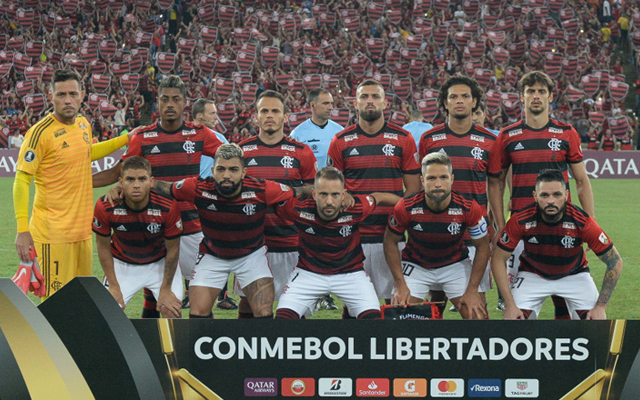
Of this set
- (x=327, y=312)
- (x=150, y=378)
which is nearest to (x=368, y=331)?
(x=150, y=378)

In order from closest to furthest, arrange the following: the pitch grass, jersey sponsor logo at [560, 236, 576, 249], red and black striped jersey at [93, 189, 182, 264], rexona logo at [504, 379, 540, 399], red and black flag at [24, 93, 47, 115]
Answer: rexona logo at [504, 379, 540, 399], jersey sponsor logo at [560, 236, 576, 249], red and black striped jersey at [93, 189, 182, 264], the pitch grass, red and black flag at [24, 93, 47, 115]

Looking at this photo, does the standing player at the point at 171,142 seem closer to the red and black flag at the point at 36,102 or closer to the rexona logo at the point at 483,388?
Answer: the rexona logo at the point at 483,388

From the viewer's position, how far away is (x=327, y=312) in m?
7.39

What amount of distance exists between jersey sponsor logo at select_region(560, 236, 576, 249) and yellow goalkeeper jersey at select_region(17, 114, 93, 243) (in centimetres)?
334

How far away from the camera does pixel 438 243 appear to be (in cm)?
546

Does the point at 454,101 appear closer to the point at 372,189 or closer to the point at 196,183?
the point at 372,189

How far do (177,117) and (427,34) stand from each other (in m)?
23.8

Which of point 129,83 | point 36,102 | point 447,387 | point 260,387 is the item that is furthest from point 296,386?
point 129,83

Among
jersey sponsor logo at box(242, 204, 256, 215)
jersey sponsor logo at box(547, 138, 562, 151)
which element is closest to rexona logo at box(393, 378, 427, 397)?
jersey sponsor logo at box(242, 204, 256, 215)

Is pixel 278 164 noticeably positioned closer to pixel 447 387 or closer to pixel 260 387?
pixel 260 387

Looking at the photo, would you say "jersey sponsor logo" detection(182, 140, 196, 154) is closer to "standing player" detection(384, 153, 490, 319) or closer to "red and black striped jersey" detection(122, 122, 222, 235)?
"red and black striped jersey" detection(122, 122, 222, 235)

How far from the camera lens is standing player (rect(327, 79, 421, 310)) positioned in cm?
582

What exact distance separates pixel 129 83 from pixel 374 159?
20872 mm

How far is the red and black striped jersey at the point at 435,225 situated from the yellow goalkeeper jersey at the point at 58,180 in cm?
223
